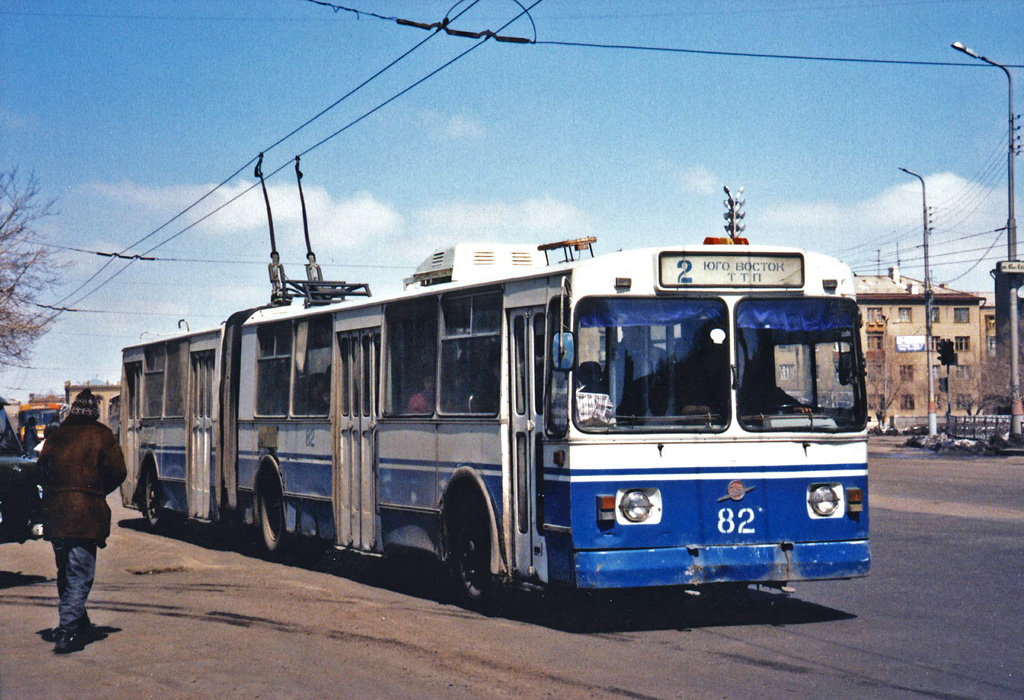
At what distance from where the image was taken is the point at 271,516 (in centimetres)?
1530

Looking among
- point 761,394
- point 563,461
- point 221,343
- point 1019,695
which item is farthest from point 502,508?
point 221,343

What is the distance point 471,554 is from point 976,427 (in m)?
52.6

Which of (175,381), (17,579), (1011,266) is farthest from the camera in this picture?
(1011,266)

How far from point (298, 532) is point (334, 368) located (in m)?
2.19

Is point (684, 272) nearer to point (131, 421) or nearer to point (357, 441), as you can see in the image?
point (357, 441)

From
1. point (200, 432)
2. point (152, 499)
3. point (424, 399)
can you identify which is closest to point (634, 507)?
point (424, 399)

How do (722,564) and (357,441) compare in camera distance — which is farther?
(357,441)

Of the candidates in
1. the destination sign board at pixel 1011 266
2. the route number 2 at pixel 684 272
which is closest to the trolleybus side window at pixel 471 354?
the route number 2 at pixel 684 272

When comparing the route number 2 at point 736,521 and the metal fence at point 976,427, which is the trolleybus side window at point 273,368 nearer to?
the route number 2 at point 736,521

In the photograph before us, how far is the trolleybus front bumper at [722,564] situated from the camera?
887 cm

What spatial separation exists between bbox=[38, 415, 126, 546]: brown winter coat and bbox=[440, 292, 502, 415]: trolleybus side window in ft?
9.64

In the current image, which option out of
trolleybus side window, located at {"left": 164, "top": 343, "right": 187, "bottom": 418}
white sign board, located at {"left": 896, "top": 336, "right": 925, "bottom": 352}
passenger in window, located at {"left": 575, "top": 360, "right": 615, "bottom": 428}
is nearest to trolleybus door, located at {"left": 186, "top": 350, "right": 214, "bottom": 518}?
trolleybus side window, located at {"left": 164, "top": 343, "right": 187, "bottom": 418}

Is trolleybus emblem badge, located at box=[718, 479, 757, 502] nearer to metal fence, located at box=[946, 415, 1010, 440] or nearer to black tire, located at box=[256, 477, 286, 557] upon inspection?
black tire, located at box=[256, 477, 286, 557]

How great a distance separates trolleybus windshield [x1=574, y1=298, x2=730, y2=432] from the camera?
9.04 meters
